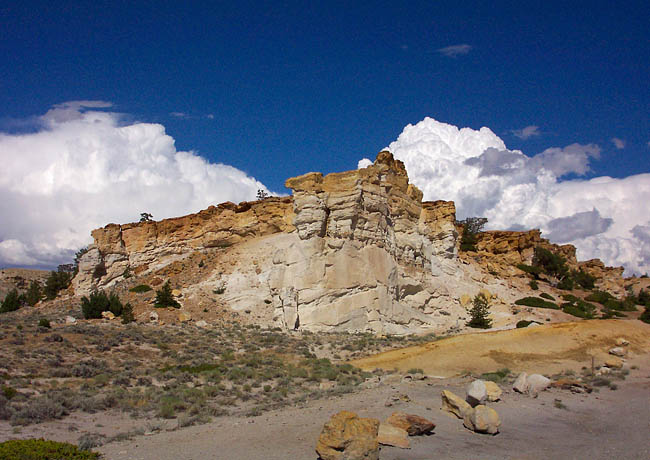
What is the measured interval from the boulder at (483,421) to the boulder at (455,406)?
0.32m

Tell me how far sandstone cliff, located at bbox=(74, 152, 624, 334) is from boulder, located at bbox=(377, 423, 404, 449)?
21292mm

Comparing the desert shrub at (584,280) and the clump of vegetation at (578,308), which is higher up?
the desert shrub at (584,280)

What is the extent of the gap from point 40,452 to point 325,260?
24.9 meters

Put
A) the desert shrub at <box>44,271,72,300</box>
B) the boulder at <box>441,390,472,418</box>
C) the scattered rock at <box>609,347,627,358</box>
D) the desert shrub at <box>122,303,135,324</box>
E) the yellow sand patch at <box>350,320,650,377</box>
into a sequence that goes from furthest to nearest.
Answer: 1. the desert shrub at <box>44,271,72,300</box>
2. the desert shrub at <box>122,303,135,324</box>
3. the scattered rock at <box>609,347,627,358</box>
4. the yellow sand patch at <box>350,320,650,377</box>
5. the boulder at <box>441,390,472,418</box>

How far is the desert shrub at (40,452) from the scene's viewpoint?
7152 mm

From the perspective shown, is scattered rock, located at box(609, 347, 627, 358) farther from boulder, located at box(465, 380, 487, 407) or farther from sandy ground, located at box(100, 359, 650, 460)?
boulder, located at box(465, 380, 487, 407)

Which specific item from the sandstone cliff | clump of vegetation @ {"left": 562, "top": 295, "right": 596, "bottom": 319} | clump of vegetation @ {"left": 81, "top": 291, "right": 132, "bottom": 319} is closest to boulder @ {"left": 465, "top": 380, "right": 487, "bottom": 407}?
the sandstone cliff

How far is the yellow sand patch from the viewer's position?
59.6 ft

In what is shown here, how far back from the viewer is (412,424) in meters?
8.85

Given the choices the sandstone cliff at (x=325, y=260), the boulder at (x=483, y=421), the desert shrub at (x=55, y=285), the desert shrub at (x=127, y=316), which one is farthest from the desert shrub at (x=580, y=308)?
the desert shrub at (x=55, y=285)

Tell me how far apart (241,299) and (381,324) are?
12.3m

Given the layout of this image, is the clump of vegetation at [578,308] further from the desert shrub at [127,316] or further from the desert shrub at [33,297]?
the desert shrub at [33,297]

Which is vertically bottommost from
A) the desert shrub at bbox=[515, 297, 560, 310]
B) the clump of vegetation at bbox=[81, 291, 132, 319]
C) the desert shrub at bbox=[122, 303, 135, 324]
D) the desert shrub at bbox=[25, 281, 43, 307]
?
the desert shrub at bbox=[515, 297, 560, 310]

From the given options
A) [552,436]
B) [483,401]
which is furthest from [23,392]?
[552,436]
